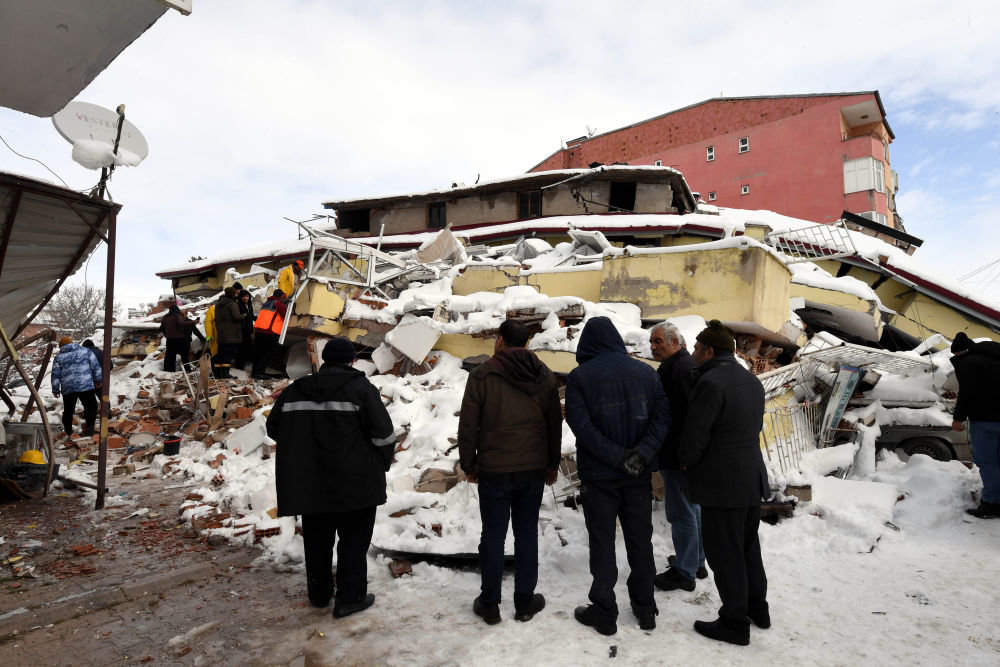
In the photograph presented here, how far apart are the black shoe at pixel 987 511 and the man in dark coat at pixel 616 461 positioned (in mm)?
3672

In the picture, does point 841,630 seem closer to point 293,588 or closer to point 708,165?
point 293,588

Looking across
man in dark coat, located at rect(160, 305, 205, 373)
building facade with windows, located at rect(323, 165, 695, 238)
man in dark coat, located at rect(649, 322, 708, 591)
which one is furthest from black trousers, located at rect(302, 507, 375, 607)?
building facade with windows, located at rect(323, 165, 695, 238)

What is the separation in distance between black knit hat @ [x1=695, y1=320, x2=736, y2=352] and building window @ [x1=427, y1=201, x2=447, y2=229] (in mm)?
19714

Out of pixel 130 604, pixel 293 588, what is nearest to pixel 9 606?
pixel 130 604

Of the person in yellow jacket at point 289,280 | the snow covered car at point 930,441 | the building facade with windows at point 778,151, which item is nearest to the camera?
the snow covered car at point 930,441

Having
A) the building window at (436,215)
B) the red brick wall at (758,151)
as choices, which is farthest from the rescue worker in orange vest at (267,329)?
the red brick wall at (758,151)

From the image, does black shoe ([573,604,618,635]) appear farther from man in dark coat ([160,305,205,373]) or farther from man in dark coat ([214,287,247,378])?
man in dark coat ([160,305,205,373])

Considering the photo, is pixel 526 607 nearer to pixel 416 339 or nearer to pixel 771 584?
pixel 771 584

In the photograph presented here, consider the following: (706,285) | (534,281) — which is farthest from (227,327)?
(706,285)

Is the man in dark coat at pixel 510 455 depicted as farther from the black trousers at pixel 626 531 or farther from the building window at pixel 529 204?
the building window at pixel 529 204

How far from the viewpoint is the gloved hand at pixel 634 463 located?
114 inches

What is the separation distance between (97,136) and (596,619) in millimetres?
6162

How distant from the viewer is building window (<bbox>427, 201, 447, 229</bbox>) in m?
22.0

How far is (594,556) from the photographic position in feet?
9.68
